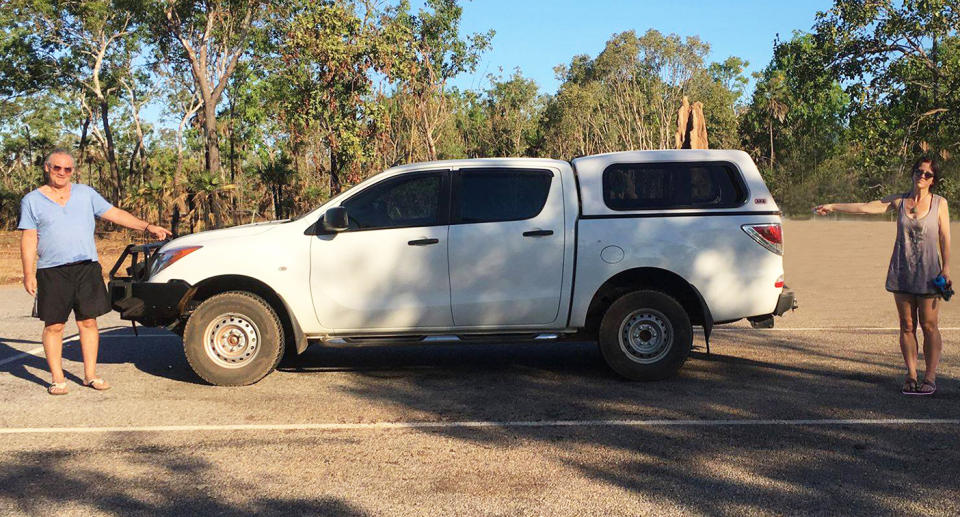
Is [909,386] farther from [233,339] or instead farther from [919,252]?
[233,339]

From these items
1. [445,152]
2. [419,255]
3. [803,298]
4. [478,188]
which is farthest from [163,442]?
[445,152]

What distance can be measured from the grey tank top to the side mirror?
169 inches

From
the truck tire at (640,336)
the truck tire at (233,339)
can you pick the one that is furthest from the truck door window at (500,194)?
the truck tire at (233,339)

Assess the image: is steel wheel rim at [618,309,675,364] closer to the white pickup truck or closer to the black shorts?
the white pickup truck

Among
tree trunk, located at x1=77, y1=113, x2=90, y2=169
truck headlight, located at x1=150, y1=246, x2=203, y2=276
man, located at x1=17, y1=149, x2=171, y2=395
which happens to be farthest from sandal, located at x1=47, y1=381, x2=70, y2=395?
tree trunk, located at x1=77, y1=113, x2=90, y2=169

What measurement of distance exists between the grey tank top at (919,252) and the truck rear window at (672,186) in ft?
4.35

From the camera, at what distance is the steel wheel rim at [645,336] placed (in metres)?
7.57

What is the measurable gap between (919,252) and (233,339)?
5.51 m

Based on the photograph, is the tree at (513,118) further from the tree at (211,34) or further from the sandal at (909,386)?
the sandal at (909,386)

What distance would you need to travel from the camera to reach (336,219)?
738 cm

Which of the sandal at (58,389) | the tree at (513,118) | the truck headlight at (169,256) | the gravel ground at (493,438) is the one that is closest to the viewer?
the gravel ground at (493,438)

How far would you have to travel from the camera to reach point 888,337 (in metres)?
9.77

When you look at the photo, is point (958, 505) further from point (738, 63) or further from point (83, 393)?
point (738, 63)

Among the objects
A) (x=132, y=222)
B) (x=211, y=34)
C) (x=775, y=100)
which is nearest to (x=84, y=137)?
(x=211, y=34)
